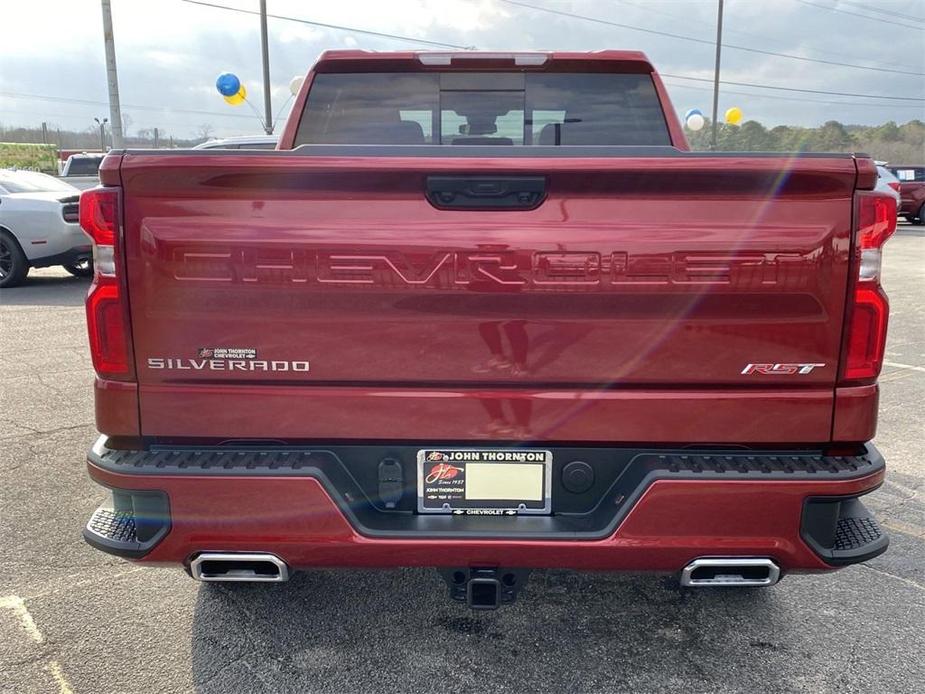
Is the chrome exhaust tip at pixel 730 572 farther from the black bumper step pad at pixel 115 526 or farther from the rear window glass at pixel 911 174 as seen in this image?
the rear window glass at pixel 911 174

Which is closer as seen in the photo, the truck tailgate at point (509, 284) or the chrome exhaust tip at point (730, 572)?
the truck tailgate at point (509, 284)

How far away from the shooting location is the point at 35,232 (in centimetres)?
1063

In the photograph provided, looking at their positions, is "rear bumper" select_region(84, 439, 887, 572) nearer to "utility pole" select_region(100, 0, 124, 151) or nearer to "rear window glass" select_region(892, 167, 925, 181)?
"utility pole" select_region(100, 0, 124, 151)

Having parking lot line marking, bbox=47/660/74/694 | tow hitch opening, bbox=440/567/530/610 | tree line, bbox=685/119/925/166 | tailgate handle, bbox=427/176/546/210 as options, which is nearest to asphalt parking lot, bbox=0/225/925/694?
parking lot line marking, bbox=47/660/74/694

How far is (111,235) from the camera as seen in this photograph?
2.10 meters

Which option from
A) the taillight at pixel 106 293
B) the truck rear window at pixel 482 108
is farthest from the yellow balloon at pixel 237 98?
the taillight at pixel 106 293

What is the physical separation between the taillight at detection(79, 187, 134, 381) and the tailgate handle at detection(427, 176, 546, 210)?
2.89 ft

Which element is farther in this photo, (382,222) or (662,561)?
(662,561)

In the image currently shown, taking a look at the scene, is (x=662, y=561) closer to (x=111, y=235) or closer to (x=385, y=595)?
(x=385, y=595)

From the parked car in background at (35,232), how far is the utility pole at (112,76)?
7180mm

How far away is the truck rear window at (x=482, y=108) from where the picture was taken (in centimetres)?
371

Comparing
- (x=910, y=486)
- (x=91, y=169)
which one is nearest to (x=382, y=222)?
(x=910, y=486)

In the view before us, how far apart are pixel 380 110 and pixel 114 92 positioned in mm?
16220

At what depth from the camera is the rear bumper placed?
2148mm
